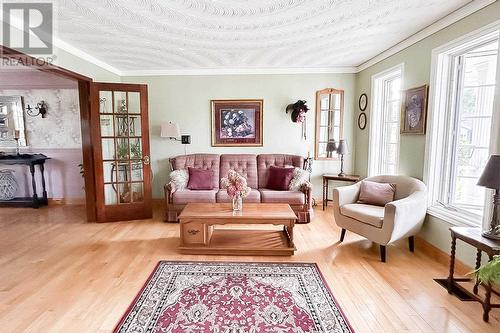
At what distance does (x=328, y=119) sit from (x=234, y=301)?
373 cm

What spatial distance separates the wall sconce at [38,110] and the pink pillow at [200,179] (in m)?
3.04

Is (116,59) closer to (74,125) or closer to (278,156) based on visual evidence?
(74,125)

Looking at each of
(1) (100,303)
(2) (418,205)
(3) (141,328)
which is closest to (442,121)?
(2) (418,205)

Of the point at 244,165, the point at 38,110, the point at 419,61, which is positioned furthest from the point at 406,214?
the point at 38,110

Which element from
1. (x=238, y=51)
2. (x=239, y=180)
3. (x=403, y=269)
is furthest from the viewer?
(x=238, y=51)

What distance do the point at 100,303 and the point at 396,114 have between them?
421 cm

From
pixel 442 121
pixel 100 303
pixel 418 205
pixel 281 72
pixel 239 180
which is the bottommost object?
pixel 100 303

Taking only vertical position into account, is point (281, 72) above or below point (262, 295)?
above

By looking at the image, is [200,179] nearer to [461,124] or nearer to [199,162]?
[199,162]

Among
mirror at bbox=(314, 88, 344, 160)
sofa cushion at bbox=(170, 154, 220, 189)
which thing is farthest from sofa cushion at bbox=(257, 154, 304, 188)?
sofa cushion at bbox=(170, 154, 220, 189)

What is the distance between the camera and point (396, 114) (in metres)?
3.83

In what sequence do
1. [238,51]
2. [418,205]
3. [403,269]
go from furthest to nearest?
1. [238,51]
2. [418,205]
3. [403,269]

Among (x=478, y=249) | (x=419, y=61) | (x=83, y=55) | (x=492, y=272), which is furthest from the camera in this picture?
(x=83, y=55)

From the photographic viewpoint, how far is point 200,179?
421cm
